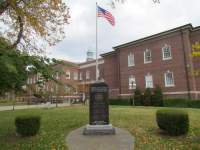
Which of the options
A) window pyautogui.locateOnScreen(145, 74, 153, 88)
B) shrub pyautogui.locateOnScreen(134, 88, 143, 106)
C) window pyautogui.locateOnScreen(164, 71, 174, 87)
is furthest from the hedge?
window pyautogui.locateOnScreen(145, 74, 153, 88)

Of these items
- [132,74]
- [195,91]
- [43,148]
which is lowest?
[43,148]

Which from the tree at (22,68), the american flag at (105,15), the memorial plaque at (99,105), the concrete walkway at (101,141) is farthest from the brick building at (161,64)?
the tree at (22,68)

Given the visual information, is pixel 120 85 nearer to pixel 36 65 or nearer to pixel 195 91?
pixel 195 91

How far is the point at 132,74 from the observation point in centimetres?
3762

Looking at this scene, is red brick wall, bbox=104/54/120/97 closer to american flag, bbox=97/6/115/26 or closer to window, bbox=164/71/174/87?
window, bbox=164/71/174/87

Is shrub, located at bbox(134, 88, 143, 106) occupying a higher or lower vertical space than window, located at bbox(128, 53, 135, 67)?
lower

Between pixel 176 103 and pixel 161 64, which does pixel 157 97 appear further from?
pixel 161 64

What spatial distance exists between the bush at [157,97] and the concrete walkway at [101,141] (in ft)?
72.4

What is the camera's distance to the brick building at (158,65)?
30406 mm

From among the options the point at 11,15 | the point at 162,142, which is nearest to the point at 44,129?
the point at 162,142

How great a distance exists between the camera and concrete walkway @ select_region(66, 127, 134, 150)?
805cm

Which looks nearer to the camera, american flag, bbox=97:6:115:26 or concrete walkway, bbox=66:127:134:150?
concrete walkway, bbox=66:127:134:150

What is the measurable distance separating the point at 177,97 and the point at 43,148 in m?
26.1

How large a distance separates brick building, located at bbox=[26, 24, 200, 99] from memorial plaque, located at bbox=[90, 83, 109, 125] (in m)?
19.6
